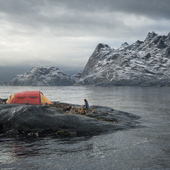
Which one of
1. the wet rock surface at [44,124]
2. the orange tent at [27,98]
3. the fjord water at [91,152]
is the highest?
the orange tent at [27,98]

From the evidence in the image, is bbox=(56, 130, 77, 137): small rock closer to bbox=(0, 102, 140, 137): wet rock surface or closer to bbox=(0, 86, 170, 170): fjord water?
bbox=(0, 102, 140, 137): wet rock surface

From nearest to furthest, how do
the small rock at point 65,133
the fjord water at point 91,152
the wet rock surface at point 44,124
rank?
the fjord water at point 91,152, the small rock at point 65,133, the wet rock surface at point 44,124

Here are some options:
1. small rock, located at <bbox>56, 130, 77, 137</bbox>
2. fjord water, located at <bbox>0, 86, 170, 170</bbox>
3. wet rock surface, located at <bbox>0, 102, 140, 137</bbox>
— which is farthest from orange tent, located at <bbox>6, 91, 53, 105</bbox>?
small rock, located at <bbox>56, 130, 77, 137</bbox>

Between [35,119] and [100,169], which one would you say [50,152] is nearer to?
[100,169]

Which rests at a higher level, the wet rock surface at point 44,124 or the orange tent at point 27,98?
the orange tent at point 27,98

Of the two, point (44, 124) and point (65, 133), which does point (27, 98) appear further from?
point (65, 133)

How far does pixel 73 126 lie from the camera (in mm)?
17500

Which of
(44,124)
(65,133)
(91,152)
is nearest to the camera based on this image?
(91,152)

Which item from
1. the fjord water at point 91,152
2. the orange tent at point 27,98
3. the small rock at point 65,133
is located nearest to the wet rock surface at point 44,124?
the small rock at point 65,133

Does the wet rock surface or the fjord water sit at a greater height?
the wet rock surface

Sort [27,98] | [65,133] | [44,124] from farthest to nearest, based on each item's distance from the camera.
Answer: [27,98]
[44,124]
[65,133]

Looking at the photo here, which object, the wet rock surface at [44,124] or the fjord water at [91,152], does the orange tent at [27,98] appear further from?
the fjord water at [91,152]

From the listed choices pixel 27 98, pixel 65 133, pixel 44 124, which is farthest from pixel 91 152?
pixel 27 98

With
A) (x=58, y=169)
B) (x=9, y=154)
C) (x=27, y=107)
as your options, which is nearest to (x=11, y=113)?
(x=27, y=107)
